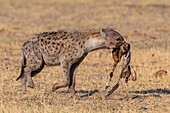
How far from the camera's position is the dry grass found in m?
7.79

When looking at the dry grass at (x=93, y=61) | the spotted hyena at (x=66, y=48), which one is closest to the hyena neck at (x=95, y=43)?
the spotted hyena at (x=66, y=48)

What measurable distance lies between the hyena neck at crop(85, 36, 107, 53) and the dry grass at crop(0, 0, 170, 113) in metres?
1.00

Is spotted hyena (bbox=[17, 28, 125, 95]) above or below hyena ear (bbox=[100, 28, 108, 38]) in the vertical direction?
below

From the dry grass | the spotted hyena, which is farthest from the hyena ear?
the dry grass

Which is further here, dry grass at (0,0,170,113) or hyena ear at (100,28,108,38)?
hyena ear at (100,28,108,38)

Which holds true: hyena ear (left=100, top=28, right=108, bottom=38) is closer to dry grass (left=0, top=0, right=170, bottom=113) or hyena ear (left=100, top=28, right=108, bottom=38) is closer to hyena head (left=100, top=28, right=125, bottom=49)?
hyena head (left=100, top=28, right=125, bottom=49)

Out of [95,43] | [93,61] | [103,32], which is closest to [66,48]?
[95,43]

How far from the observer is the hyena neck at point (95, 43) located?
7.99m

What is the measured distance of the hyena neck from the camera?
7.99 m

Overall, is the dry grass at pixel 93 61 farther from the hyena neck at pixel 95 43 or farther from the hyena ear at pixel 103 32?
the hyena ear at pixel 103 32

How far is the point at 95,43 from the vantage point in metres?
8.02

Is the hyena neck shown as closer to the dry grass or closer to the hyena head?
the hyena head

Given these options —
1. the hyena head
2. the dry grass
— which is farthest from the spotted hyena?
the dry grass

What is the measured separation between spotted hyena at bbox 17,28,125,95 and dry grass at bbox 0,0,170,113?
0.46 metres
